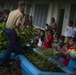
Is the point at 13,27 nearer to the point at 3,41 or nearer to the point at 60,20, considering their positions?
the point at 3,41

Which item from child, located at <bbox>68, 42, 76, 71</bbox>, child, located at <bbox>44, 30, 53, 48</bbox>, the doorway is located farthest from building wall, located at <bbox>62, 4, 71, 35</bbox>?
child, located at <bbox>68, 42, 76, 71</bbox>

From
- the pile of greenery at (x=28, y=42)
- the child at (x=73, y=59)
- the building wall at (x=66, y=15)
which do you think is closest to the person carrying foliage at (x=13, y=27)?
the pile of greenery at (x=28, y=42)

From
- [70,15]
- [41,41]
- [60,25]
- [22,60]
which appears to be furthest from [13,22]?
[60,25]

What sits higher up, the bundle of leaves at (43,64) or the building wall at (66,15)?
the building wall at (66,15)

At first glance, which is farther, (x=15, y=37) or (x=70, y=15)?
(x=70, y=15)

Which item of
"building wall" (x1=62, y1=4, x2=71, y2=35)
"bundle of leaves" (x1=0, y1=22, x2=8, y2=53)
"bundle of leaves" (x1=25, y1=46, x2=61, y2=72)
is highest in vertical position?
"building wall" (x1=62, y1=4, x2=71, y2=35)

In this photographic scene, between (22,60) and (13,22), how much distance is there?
1.00 m

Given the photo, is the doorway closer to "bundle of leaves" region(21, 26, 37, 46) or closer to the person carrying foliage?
"bundle of leaves" region(21, 26, 37, 46)

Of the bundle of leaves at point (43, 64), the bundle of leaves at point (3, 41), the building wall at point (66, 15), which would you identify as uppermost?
the building wall at point (66, 15)

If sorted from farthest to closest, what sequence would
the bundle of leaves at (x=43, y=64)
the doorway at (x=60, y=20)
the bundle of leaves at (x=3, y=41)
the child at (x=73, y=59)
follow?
1. the doorway at (x=60, y=20)
2. the bundle of leaves at (x=3, y=41)
3. the bundle of leaves at (x=43, y=64)
4. the child at (x=73, y=59)

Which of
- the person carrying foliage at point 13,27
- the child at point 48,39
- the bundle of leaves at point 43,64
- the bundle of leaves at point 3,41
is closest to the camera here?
the bundle of leaves at point 43,64

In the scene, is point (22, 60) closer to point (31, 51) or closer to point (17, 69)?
point (17, 69)

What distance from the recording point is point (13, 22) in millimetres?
6684

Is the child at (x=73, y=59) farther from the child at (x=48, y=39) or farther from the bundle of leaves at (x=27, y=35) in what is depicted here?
the child at (x=48, y=39)
